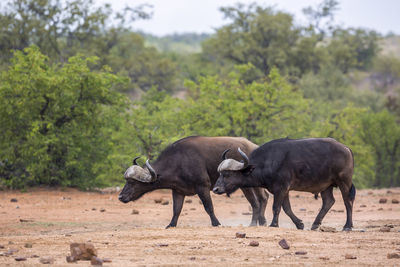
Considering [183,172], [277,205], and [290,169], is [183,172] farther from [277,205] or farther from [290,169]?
[290,169]

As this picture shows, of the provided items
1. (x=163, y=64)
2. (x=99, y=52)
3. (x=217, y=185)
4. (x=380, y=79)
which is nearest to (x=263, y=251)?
(x=217, y=185)

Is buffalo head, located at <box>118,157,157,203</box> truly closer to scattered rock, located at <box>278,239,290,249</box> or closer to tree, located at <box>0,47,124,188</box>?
scattered rock, located at <box>278,239,290,249</box>

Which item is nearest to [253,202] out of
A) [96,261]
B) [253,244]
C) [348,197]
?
[348,197]

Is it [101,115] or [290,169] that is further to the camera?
[101,115]

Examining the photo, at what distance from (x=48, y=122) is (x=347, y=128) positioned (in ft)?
48.1

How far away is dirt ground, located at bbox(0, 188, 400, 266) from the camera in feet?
26.7

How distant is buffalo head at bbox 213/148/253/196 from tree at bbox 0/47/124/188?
9.63 m

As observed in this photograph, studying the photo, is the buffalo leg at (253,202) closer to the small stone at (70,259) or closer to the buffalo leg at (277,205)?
the buffalo leg at (277,205)

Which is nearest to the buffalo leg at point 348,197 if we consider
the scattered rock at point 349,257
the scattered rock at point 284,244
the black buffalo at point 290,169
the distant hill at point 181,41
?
the black buffalo at point 290,169

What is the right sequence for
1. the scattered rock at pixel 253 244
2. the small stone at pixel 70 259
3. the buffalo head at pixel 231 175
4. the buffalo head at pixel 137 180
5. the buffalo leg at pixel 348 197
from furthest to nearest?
the buffalo head at pixel 137 180, the buffalo leg at pixel 348 197, the buffalo head at pixel 231 175, the scattered rock at pixel 253 244, the small stone at pixel 70 259

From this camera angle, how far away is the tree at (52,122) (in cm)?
2086

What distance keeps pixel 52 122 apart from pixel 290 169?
11473 millimetres

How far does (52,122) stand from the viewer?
21.2 m

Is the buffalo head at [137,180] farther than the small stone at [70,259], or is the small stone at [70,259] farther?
the buffalo head at [137,180]
